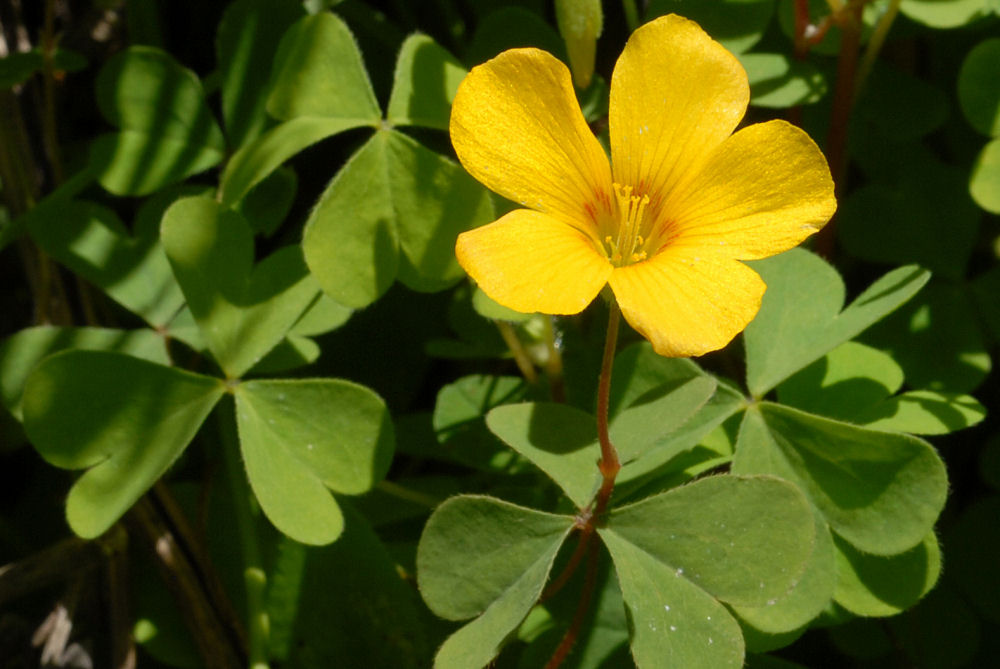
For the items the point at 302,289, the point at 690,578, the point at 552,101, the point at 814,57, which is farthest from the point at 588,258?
the point at 814,57

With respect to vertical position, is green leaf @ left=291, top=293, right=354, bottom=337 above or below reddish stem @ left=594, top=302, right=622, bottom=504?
below

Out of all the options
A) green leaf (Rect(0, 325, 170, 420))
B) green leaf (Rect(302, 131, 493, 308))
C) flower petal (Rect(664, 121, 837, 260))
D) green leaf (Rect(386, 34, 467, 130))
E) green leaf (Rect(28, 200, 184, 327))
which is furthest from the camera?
green leaf (Rect(28, 200, 184, 327))

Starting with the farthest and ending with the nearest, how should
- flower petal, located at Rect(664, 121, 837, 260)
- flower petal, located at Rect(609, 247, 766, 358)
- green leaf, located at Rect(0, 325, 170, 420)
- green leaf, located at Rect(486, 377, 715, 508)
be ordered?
1. green leaf, located at Rect(0, 325, 170, 420)
2. green leaf, located at Rect(486, 377, 715, 508)
3. flower petal, located at Rect(664, 121, 837, 260)
4. flower petal, located at Rect(609, 247, 766, 358)

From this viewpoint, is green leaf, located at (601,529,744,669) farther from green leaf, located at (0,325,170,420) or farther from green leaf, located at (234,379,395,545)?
green leaf, located at (0,325,170,420)

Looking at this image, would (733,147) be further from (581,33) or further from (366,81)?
(366,81)

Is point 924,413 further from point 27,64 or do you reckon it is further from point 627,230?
point 27,64

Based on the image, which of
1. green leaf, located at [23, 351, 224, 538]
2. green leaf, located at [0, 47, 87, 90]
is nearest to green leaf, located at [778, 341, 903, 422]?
green leaf, located at [23, 351, 224, 538]

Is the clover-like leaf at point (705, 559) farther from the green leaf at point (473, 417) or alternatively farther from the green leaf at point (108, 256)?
the green leaf at point (108, 256)

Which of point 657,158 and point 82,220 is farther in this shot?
point 82,220

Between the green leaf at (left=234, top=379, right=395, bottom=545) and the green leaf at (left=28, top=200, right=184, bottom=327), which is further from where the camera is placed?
the green leaf at (left=28, top=200, right=184, bottom=327)
